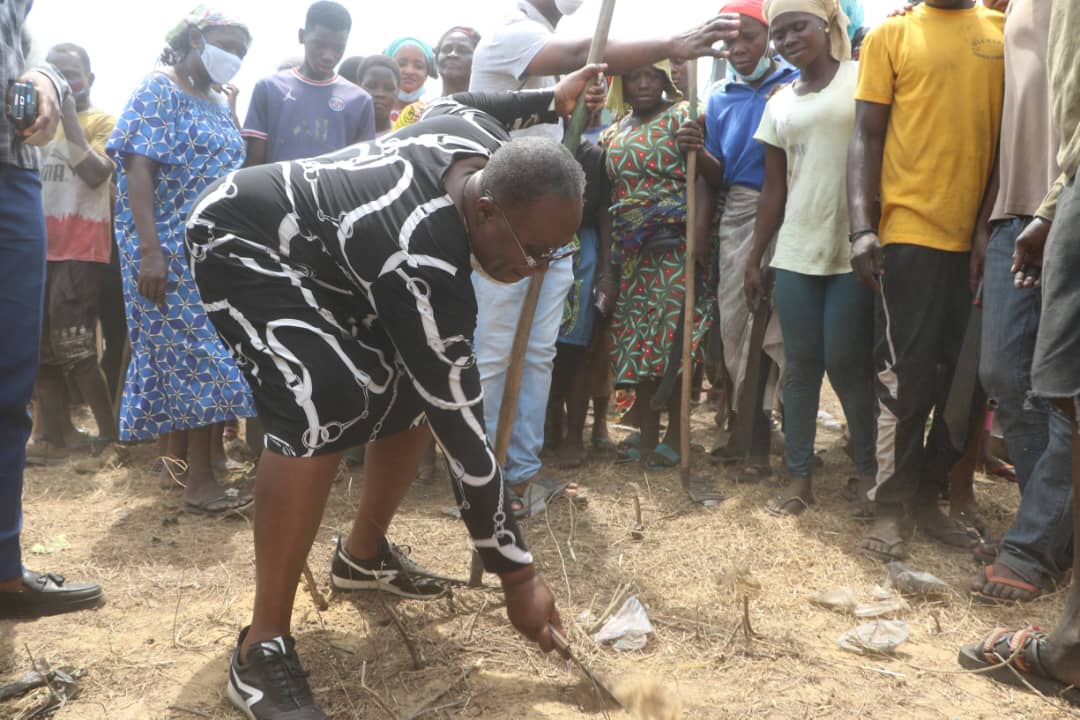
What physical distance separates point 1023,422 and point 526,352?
1.90 meters

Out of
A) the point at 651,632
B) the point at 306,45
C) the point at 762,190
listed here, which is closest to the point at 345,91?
the point at 306,45

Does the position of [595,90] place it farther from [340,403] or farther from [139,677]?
[139,677]

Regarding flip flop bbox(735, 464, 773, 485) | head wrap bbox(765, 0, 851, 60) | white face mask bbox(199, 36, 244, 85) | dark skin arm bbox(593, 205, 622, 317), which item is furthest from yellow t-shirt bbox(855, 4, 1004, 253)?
white face mask bbox(199, 36, 244, 85)

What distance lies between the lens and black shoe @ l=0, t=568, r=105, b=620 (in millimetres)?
2912

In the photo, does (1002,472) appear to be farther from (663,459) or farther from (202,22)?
(202,22)

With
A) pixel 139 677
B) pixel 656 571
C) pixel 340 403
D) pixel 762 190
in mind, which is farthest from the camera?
pixel 762 190

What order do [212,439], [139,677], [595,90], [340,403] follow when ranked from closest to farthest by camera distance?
[340,403]
[139,677]
[595,90]
[212,439]

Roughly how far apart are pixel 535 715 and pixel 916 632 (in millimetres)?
1341

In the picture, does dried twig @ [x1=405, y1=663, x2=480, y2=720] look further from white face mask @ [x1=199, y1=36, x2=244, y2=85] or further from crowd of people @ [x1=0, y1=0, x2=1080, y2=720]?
white face mask @ [x1=199, y1=36, x2=244, y2=85]

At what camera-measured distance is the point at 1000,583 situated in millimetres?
3092

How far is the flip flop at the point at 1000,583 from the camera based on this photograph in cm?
305

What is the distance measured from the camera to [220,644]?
2748mm

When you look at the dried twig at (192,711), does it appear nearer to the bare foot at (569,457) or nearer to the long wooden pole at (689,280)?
the long wooden pole at (689,280)

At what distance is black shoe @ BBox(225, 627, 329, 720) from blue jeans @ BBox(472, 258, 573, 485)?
1701 mm
